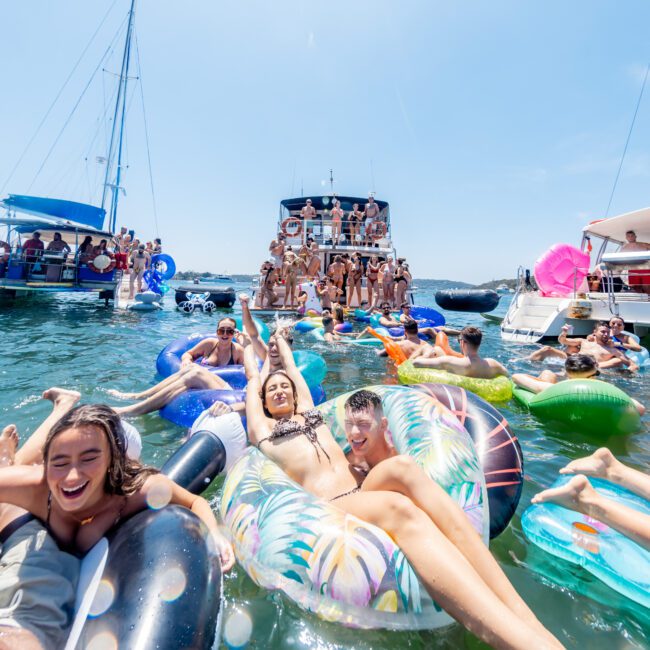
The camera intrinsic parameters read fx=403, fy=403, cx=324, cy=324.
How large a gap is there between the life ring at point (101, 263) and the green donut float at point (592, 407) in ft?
47.1

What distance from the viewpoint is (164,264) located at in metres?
19.1

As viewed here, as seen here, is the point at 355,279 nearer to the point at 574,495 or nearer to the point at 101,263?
the point at 101,263

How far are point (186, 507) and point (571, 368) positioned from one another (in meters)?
4.71

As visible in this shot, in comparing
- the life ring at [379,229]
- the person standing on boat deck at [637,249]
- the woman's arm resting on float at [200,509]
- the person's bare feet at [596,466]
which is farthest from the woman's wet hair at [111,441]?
the life ring at [379,229]

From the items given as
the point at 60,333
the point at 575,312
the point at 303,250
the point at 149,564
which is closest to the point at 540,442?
the point at 149,564

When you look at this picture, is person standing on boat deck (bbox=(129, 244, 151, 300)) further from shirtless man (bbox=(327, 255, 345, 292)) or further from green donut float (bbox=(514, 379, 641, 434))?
green donut float (bbox=(514, 379, 641, 434))

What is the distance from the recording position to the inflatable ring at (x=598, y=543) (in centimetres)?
198

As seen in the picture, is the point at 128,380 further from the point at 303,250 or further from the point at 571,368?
the point at 303,250

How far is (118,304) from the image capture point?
14914 mm

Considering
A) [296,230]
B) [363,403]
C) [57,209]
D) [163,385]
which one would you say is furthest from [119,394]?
[296,230]

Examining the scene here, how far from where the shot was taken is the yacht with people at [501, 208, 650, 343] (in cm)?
941

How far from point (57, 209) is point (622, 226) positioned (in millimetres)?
19261

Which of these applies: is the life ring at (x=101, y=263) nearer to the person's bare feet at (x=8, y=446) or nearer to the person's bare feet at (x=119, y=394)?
the person's bare feet at (x=119, y=394)

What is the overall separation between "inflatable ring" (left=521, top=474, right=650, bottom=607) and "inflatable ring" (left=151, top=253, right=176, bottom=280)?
18.9 m
